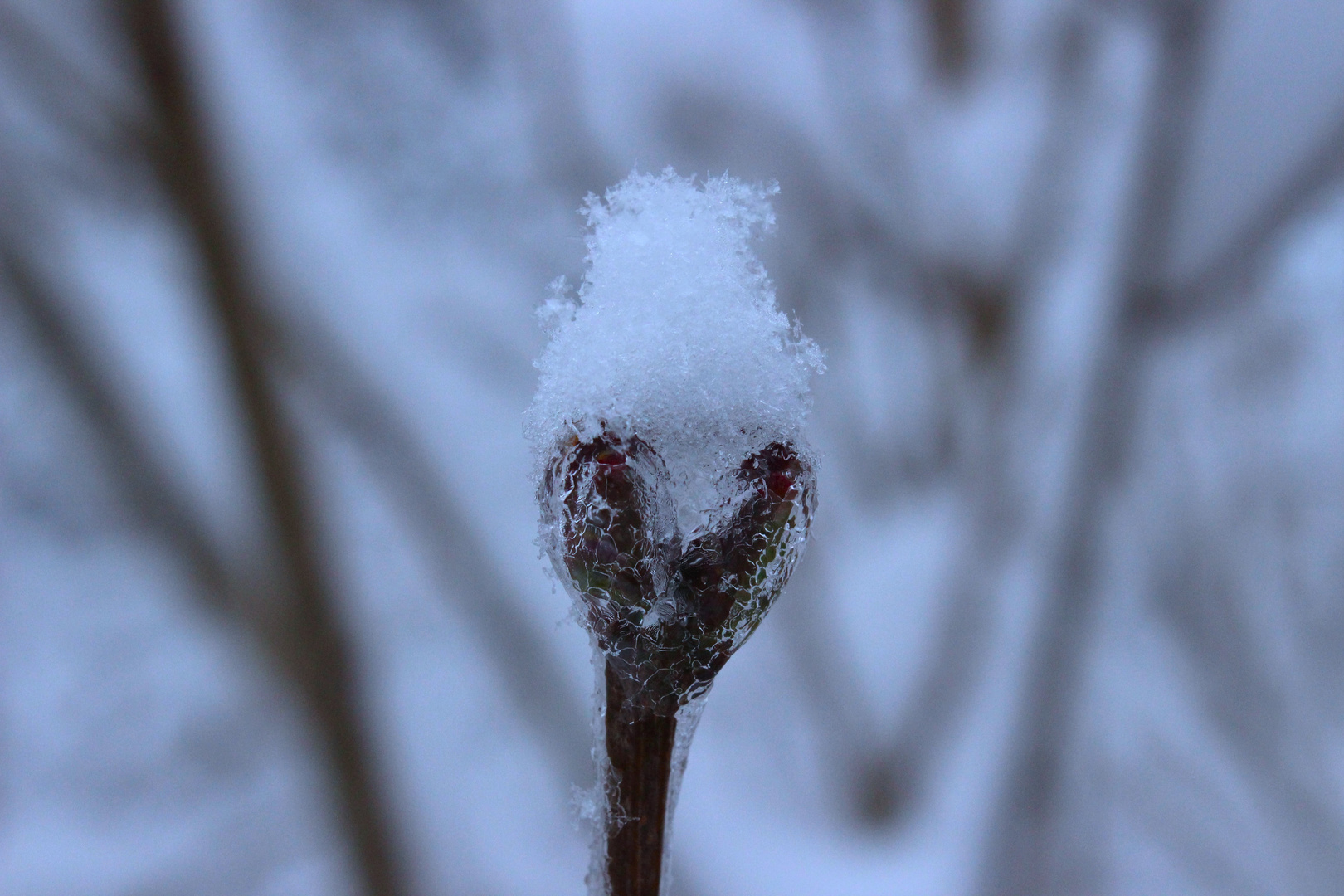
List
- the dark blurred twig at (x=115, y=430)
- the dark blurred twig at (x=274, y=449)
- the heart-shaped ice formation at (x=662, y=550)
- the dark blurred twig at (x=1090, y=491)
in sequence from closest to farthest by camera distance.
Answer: the heart-shaped ice formation at (x=662, y=550) < the dark blurred twig at (x=274, y=449) < the dark blurred twig at (x=115, y=430) < the dark blurred twig at (x=1090, y=491)

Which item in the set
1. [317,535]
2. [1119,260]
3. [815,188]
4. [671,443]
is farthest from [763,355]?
[1119,260]

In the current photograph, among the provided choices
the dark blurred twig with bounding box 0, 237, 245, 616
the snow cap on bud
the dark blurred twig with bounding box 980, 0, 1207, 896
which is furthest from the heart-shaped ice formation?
the dark blurred twig with bounding box 980, 0, 1207, 896

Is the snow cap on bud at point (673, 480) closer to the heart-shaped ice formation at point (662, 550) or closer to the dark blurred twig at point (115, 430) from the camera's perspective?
the heart-shaped ice formation at point (662, 550)

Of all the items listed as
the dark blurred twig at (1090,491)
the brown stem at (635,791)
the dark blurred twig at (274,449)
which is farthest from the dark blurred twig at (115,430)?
the dark blurred twig at (1090,491)

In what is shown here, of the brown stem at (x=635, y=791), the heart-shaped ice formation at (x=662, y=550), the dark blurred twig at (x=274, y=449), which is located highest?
the dark blurred twig at (x=274, y=449)

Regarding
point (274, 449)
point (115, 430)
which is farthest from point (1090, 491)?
point (115, 430)

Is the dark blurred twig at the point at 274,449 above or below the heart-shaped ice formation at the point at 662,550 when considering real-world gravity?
above
